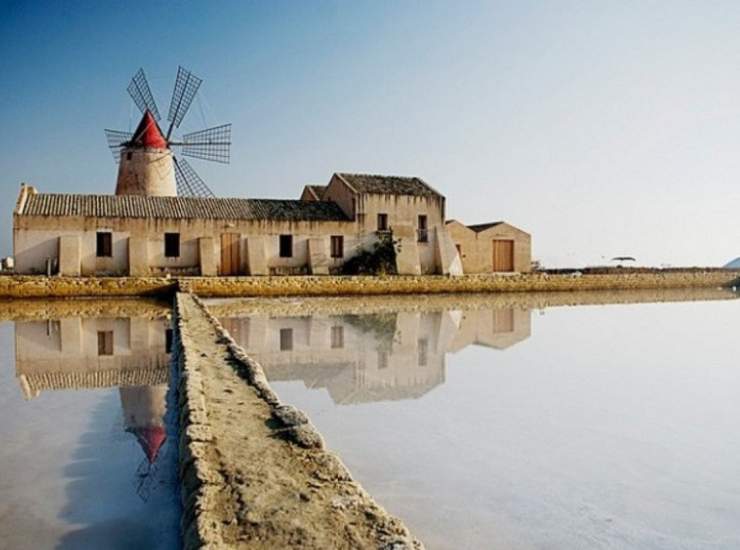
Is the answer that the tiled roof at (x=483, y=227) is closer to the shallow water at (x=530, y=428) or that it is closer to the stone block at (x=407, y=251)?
the stone block at (x=407, y=251)

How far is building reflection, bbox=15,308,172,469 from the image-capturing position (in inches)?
177

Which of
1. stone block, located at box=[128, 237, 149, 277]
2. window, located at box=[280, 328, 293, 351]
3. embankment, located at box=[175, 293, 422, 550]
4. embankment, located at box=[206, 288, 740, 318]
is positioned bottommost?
embankment, located at box=[175, 293, 422, 550]

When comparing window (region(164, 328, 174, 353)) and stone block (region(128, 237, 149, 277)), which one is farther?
stone block (region(128, 237, 149, 277))

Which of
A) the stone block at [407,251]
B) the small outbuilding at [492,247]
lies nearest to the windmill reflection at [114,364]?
the stone block at [407,251]

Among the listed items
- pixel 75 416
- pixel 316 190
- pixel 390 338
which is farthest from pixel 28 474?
pixel 316 190

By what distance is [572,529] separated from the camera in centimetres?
262

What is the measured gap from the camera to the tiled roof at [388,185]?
20.6 m

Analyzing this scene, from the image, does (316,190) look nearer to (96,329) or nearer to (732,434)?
(96,329)

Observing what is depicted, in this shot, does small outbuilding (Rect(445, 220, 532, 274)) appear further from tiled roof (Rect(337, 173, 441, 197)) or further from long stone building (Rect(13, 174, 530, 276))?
tiled roof (Rect(337, 173, 441, 197))

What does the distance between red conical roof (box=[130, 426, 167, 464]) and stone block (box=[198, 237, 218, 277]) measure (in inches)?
543

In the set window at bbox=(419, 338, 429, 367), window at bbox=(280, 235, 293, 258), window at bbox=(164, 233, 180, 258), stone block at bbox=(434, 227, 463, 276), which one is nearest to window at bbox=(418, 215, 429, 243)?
stone block at bbox=(434, 227, 463, 276)

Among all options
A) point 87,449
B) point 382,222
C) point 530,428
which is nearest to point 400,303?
point 382,222

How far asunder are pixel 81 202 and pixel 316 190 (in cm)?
863

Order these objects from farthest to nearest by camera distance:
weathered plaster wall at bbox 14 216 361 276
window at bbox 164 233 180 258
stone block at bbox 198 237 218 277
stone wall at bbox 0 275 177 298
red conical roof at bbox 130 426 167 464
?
window at bbox 164 233 180 258 < stone block at bbox 198 237 218 277 < weathered plaster wall at bbox 14 216 361 276 < stone wall at bbox 0 275 177 298 < red conical roof at bbox 130 426 167 464
